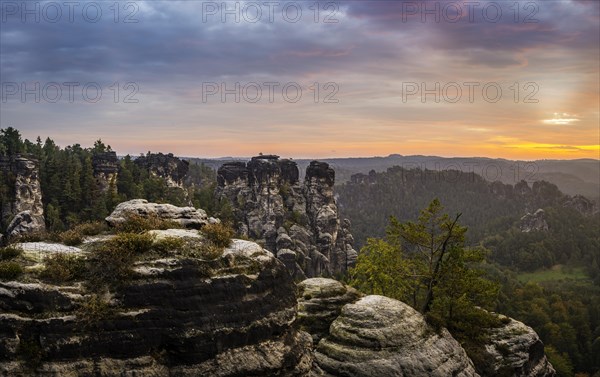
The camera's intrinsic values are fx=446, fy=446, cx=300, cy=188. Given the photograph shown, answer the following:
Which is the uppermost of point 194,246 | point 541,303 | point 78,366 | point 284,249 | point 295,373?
point 194,246

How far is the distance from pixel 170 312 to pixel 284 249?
3866 inches

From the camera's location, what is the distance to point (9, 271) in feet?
61.5

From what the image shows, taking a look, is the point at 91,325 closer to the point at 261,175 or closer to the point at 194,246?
the point at 194,246

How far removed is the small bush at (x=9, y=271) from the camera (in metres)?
18.7

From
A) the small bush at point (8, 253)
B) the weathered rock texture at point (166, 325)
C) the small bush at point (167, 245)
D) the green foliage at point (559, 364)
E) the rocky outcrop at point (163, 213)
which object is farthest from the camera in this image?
the green foliage at point (559, 364)

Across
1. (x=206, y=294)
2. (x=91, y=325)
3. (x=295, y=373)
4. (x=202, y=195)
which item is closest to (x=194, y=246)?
(x=206, y=294)

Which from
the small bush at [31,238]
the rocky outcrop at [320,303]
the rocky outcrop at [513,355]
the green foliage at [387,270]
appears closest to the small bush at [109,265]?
the small bush at [31,238]

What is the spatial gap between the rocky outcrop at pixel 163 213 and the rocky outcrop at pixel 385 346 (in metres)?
11.1

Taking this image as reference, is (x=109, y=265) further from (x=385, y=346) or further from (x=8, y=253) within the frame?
(x=385, y=346)

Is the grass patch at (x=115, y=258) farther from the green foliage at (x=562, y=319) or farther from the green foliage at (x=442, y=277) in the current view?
the green foliage at (x=562, y=319)

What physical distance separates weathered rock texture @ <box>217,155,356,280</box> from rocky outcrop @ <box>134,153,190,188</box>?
46.5 feet

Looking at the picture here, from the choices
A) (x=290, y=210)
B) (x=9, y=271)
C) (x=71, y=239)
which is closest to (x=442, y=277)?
(x=71, y=239)

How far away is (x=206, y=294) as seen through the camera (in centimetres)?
2072

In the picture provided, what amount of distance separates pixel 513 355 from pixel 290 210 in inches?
4493
